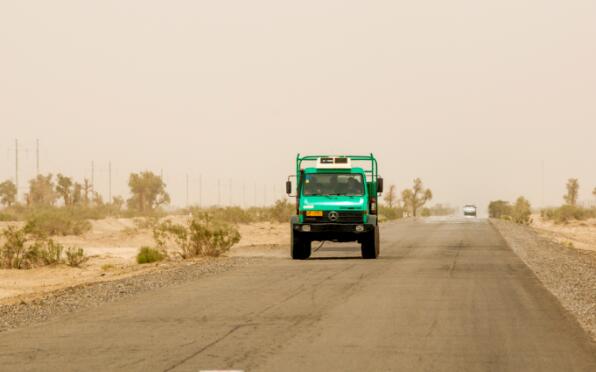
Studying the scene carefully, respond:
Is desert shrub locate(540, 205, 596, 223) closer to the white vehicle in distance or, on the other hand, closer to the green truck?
the white vehicle in distance

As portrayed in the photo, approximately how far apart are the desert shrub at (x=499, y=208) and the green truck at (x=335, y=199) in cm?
11240

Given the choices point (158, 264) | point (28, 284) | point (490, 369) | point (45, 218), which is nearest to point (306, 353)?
point (490, 369)

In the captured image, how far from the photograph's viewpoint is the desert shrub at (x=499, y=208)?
140275 mm

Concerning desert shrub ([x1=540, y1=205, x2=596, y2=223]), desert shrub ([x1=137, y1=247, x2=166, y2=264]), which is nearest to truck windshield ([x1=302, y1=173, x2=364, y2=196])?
desert shrub ([x1=137, y1=247, x2=166, y2=264])

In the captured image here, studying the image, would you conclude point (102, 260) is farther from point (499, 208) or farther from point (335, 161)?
point (499, 208)

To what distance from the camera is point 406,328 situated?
43.9 ft

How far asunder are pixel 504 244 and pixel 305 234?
14110mm

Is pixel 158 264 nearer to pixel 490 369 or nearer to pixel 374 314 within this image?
pixel 374 314

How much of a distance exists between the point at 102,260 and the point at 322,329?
2496 centimetres

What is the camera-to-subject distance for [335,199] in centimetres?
2872

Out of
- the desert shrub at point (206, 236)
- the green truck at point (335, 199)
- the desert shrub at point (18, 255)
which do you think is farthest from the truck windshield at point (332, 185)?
the desert shrub at point (18, 255)

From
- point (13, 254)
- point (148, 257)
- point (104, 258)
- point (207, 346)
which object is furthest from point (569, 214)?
point (207, 346)

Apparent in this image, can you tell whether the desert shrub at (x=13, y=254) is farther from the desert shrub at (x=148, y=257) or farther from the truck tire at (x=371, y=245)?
the truck tire at (x=371, y=245)

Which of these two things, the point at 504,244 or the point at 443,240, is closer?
the point at 504,244
